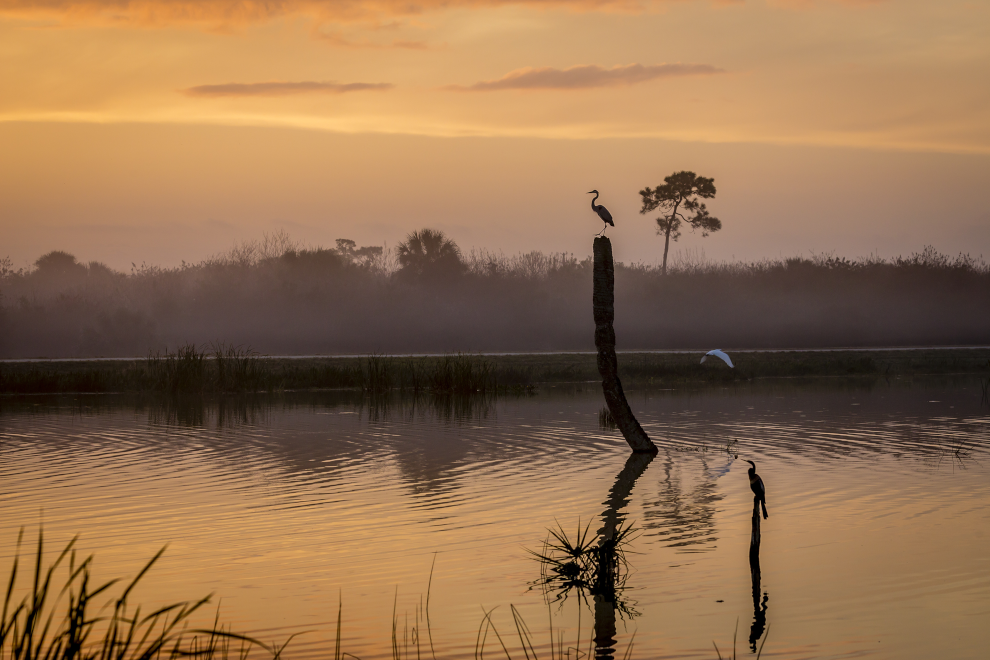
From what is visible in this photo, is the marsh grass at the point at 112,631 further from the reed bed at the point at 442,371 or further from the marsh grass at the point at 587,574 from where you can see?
the reed bed at the point at 442,371

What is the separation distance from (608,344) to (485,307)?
4729 centimetres

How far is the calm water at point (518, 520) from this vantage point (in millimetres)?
7855

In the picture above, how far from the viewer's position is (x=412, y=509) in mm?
12523

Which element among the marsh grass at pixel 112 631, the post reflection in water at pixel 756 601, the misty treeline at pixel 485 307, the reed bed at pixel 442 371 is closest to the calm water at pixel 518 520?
the post reflection in water at pixel 756 601

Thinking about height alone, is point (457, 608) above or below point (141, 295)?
below

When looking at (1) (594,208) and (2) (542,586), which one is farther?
(1) (594,208)

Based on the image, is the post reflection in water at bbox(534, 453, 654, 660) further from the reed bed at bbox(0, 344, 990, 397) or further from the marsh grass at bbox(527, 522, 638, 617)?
the reed bed at bbox(0, 344, 990, 397)

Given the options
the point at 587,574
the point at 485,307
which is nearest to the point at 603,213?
the point at 587,574

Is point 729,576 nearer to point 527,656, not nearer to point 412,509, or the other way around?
point 527,656

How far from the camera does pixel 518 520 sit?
38.3 feet

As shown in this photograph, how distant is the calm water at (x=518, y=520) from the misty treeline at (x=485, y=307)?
36794 millimetres

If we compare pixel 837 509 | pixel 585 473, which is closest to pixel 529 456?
pixel 585 473

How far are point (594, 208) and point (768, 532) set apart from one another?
8302mm

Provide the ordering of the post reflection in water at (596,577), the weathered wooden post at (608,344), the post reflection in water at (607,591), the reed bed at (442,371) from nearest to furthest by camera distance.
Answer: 1. the post reflection in water at (607,591)
2. the post reflection in water at (596,577)
3. the weathered wooden post at (608,344)
4. the reed bed at (442,371)
